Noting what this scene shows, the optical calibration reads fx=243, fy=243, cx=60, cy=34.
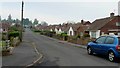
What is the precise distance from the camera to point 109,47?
14.1 metres

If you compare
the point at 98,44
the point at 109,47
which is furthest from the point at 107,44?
the point at 98,44

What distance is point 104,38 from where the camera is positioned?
15250 millimetres

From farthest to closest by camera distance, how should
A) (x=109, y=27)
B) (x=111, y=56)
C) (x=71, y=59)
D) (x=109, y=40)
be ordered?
(x=109, y=27), (x=109, y=40), (x=71, y=59), (x=111, y=56)

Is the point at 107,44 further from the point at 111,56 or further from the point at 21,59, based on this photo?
the point at 21,59

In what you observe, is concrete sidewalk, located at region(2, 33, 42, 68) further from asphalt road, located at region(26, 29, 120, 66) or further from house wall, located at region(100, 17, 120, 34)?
house wall, located at region(100, 17, 120, 34)

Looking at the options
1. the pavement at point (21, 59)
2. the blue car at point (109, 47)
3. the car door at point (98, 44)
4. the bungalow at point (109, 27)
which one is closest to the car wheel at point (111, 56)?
the blue car at point (109, 47)

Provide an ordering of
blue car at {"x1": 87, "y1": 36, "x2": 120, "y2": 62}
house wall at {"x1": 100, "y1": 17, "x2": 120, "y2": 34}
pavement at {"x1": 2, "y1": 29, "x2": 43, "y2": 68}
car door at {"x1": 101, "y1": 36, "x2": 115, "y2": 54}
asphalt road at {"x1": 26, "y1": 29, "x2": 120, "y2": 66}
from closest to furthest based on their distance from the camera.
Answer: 1. pavement at {"x1": 2, "y1": 29, "x2": 43, "y2": 68}
2. asphalt road at {"x1": 26, "y1": 29, "x2": 120, "y2": 66}
3. blue car at {"x1": 87, "y1": 36, "x2": 120, "y2": 62}
4. car door at {"x1": 101, "y1": 36, "x2": 115, "y2": 54}
5. house wall at {"x1": 100, "y1": 17, "x2": 120, "y2": 34}

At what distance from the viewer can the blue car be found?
13453 millimetres

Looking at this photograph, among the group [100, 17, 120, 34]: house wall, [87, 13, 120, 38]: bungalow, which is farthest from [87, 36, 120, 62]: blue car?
[100, 17, 120, 34]: house wall

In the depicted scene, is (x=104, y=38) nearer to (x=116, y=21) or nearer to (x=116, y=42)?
(x=116, y=42)

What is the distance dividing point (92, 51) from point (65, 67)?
19.8ft

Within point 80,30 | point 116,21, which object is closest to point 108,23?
point 116,21

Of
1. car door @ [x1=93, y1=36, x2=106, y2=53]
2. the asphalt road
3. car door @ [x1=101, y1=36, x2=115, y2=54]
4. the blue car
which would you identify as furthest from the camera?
car door @ [x1=93, y1=36, x2=106, y2=53]

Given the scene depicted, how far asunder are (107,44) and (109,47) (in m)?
0.40
